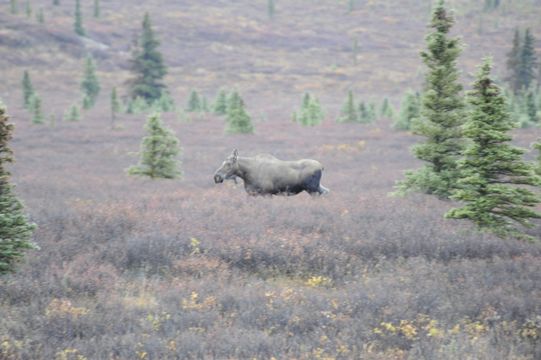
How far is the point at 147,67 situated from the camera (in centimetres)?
6162

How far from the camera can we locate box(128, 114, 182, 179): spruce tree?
2159 cm

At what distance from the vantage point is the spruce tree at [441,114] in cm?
1609

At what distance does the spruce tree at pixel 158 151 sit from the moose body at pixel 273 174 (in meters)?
5.46

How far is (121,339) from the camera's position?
7.38 meters

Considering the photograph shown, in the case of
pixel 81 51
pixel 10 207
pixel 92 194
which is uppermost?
pixel 81 51

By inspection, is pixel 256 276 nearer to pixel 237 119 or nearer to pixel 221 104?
pixel 237 119

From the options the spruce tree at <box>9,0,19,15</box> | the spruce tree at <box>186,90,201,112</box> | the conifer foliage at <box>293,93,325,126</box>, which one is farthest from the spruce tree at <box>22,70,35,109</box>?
the spruce tree at <box>9,0,19,15</box>

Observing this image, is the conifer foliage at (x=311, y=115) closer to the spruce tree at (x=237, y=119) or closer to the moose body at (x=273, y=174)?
the spruce tree at (x=237, y=119)

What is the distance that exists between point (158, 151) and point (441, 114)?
38.9ft

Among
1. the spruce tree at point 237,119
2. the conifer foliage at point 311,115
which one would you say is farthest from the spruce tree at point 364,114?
the spruce tree at point 237,119

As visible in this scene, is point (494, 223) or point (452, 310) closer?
point (452, 310)

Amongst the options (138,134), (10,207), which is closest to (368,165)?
(138,134)

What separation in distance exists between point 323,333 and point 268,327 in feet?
2.98

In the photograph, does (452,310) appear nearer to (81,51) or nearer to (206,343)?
(206,343)
